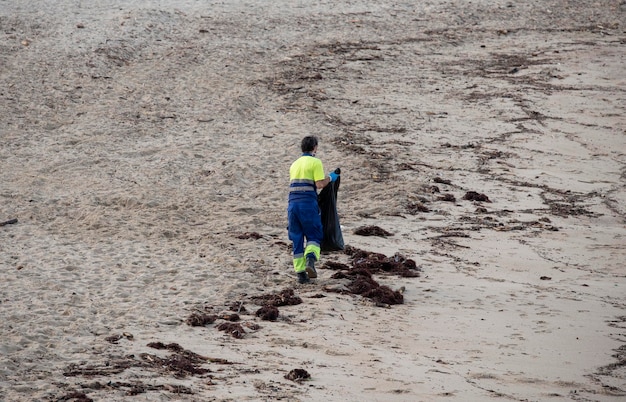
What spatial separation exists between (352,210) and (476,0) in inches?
477

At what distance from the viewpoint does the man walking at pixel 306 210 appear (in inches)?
309

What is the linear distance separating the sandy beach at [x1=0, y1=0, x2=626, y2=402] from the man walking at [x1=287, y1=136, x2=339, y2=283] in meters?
0.30

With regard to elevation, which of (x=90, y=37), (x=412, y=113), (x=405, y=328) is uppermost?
(x=90, y=37)

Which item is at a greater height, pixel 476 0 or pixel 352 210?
pixel 476 0

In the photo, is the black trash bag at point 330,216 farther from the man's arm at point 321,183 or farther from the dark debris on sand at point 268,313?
the dark debris on sand at point 268,313

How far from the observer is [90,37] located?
1575cm

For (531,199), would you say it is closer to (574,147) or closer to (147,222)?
(574,147)

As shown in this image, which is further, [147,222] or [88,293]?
[147,222]

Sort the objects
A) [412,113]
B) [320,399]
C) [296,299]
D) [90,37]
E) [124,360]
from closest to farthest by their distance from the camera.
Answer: [320,399], [124,360], [296,299], [412,113], [90,37]

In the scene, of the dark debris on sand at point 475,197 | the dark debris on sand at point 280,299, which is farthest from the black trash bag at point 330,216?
the dark debris on sand at point 475,197

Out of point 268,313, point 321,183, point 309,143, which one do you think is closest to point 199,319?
point 268,313

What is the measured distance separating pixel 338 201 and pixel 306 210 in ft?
9.24

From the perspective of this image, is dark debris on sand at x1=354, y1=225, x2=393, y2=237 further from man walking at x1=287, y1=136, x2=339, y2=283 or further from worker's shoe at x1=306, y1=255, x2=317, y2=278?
worker's shoe at x1=306, y1=255, x2=317, y2=278

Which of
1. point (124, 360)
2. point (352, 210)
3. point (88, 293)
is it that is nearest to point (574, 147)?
point (352, 210)
